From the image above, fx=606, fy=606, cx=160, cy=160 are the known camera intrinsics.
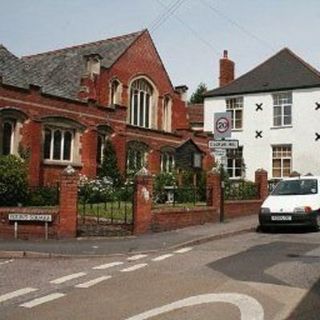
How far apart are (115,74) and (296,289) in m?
26.8

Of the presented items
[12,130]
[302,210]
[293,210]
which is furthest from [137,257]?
[12,130]

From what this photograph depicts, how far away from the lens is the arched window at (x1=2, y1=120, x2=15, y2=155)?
26.3 meters

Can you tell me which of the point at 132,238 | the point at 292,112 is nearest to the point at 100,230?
the point at 132,238

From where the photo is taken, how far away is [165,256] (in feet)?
43.0

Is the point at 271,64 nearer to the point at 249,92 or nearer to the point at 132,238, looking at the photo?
the point at 249,92

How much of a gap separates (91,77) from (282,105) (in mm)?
11859

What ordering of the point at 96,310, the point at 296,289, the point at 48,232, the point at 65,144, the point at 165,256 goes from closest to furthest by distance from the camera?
the point at 96,310 < the point at 296,289 < the point at 165,256 < the point at 48,232 < the point at 65,144

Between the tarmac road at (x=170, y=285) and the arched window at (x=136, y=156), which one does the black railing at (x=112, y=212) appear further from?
the arched window at (x=136, y=156)

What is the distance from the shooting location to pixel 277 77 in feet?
124

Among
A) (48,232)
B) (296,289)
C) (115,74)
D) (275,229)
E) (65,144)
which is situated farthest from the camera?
(115,74)

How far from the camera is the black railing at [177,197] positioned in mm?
20688

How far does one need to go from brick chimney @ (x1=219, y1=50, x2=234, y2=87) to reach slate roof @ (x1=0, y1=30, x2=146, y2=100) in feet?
25.2

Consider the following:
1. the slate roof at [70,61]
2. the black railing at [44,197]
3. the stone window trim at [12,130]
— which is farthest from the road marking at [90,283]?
the slate roof at [70,61]

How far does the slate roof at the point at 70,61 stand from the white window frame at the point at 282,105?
9265mm
